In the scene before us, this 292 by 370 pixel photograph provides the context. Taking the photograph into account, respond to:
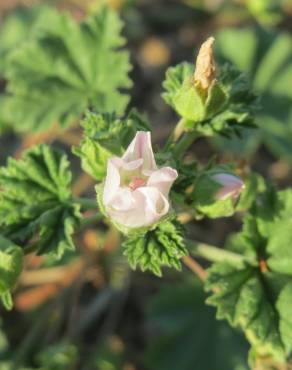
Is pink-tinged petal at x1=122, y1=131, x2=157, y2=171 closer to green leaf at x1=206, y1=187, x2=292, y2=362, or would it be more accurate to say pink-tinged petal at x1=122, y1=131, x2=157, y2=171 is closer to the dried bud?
the dried bud

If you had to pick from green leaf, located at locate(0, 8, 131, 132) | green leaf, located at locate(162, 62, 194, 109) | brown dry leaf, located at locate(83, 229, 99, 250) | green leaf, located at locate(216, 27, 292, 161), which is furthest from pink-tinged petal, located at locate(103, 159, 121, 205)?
green leaf, located at locate(216, 27, 292, 161)

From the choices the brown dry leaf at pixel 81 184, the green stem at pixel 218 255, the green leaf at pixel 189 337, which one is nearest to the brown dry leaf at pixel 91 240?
the brown dry leaf at pixel 81 184

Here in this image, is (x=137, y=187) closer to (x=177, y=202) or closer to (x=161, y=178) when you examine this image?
(x=161, y=178)

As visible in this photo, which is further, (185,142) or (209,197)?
(185,142)

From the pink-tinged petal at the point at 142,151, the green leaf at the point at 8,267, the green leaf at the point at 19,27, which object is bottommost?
the green leaf at the point at 19,27

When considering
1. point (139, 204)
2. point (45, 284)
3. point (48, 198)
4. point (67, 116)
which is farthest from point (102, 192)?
point (45, 284)

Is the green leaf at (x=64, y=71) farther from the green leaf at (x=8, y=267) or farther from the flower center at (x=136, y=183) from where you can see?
the flower center at (x=136, y=183)

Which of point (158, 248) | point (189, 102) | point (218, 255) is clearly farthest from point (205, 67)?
point (218, 255)
